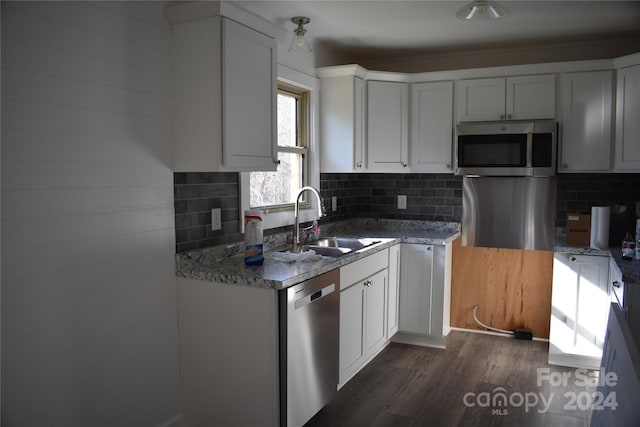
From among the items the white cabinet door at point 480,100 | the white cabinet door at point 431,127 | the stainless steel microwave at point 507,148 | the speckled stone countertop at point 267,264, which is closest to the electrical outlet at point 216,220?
the speckled stone countertop at point 267,264

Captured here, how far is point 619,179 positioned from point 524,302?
47.8 inches

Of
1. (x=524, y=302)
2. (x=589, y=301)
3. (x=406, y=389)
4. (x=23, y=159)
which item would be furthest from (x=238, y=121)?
(x=524, y=302)

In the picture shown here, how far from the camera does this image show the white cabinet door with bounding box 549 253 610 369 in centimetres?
341

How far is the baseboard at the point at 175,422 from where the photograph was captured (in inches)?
98.7

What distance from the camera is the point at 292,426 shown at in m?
2.40

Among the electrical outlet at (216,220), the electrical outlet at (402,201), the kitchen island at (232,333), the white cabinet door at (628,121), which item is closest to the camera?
the kitchen island at (232,333)

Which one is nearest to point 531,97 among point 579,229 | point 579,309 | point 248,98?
point 579,229

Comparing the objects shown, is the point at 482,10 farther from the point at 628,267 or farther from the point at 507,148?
the point at 628,267

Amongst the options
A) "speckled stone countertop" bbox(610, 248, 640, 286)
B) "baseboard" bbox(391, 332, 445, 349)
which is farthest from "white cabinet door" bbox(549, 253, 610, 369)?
"baseboard" bbox(391, 332, 445, 349)

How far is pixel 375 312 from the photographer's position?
→ 3426mm

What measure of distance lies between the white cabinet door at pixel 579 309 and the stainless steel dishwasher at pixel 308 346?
5.74 ft

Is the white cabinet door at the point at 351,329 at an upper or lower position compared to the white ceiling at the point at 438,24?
lower

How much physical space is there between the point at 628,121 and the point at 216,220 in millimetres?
2878

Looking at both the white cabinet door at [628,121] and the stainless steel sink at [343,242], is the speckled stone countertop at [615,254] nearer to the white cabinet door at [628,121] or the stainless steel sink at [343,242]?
the white cabinet door at [628,121]
